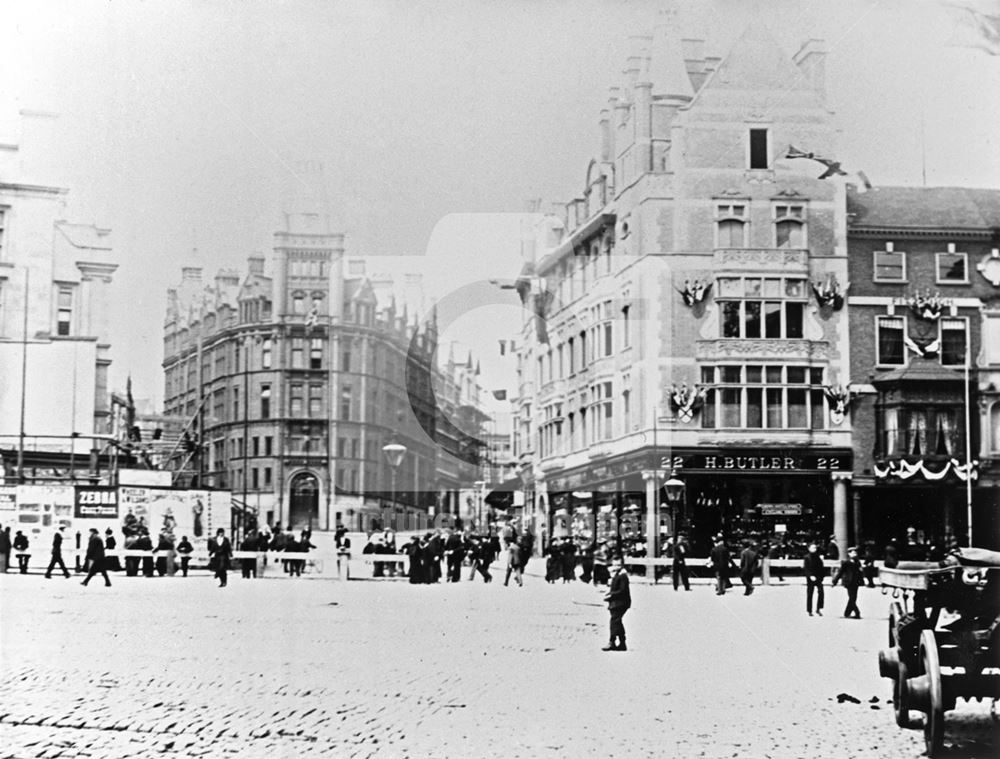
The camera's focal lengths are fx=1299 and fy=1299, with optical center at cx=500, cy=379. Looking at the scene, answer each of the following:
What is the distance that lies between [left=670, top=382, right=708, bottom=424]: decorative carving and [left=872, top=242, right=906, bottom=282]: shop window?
140cm

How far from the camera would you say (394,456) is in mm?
8664

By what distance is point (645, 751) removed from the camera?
7.03 meters

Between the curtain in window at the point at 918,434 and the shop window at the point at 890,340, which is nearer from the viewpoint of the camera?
the curtain in window at the point at 918,434

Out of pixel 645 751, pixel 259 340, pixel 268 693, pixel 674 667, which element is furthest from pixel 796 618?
pixel 259 340

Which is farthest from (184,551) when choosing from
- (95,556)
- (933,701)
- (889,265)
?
(933,701)

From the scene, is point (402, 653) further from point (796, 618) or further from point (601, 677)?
point (796, 618)

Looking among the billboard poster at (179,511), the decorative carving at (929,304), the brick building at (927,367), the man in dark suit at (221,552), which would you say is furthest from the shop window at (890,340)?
the man in dark suit at (221,552)

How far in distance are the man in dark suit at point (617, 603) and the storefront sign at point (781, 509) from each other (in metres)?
1.07

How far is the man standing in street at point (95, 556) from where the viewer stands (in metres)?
11.7

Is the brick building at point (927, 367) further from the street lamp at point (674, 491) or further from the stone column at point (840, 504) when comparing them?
the street lamp at point (674, 491)

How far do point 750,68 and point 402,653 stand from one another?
4614mm

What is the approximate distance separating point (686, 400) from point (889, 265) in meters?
1.63

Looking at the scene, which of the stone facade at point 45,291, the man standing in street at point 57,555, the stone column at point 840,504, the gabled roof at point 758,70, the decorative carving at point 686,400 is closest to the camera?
the stone column at point 840,504

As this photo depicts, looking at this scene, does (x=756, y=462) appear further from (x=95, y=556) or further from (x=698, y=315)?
(x=95, y=556)
